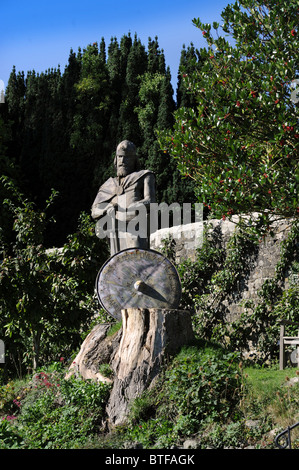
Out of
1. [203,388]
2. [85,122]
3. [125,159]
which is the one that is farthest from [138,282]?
[85,122]

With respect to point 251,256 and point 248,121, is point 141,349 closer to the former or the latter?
point 248,121

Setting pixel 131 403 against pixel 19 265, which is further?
pixel 19 265

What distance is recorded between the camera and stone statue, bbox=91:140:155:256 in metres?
7.34

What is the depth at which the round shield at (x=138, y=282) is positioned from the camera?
674 cm

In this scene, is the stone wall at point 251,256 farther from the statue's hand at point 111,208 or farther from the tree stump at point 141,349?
the tree stump at point 141,349

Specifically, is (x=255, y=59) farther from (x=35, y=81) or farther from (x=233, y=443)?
(x=35, y=81)

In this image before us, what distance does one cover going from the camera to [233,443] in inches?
195

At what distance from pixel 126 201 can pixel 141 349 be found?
2135 mm

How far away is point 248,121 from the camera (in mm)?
8477

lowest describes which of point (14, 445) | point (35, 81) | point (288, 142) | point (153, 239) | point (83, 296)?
point (14, 445)

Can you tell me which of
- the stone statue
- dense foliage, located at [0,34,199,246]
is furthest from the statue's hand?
dense foliage, located at [0,34,199,246]

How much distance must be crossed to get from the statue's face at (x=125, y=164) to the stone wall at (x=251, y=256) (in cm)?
249
